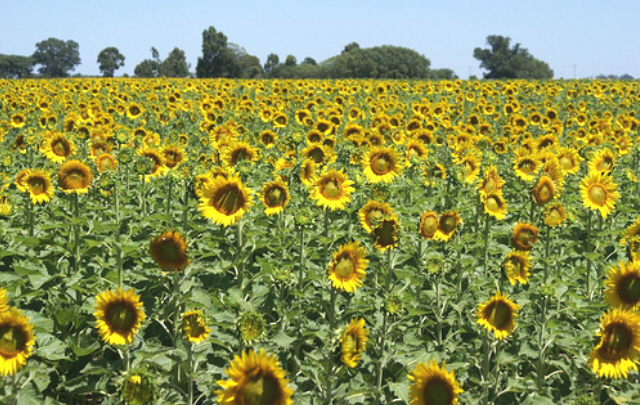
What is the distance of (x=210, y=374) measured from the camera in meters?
4.39

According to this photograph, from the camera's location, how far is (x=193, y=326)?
362cm

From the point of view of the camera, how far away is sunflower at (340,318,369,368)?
11.1 feet

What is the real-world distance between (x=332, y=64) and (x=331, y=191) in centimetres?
9391

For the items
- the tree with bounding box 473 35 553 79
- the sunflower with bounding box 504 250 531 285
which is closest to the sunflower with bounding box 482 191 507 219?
the sunflower with bounding box 504 250 531 285

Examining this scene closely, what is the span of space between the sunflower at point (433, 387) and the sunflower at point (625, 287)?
59.7 inches

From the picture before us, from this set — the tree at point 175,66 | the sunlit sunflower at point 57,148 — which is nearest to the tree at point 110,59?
the tree at point 175,66

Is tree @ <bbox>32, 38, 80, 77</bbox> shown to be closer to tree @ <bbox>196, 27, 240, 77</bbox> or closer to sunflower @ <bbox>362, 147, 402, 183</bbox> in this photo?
tree @ <bbox>196, 27, 240, 77</bbox>

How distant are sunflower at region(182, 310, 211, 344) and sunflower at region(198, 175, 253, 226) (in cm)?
117

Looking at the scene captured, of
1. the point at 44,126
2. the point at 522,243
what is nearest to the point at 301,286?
the point at 522,243

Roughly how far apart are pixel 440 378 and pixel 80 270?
12.2 ft

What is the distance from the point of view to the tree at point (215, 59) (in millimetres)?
65875

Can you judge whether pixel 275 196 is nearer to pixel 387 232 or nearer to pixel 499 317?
pixel 387 232

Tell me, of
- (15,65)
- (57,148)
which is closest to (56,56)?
(15,65)

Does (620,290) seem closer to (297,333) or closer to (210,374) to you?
(297,333)
